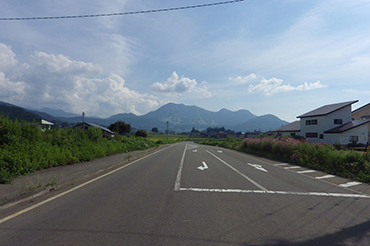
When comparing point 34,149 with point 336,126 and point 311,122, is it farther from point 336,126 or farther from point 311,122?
point 311,122

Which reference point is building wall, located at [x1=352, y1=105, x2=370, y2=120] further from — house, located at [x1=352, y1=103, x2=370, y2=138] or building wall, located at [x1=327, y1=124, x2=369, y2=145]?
building wall, located at [x1=327, y1=124, x2=369, y2=145]

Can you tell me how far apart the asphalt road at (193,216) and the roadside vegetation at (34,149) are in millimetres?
2878

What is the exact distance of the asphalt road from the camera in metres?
3.85

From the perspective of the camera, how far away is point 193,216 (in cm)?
486

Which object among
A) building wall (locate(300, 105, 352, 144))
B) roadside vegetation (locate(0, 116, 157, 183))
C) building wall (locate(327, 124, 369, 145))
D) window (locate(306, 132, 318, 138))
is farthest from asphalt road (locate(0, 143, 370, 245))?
window (locate(306, 132, 318, 138))

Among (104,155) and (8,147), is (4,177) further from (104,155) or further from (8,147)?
(104,155)

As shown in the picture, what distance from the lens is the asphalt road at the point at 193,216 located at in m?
3.85

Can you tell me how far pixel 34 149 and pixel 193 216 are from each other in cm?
864

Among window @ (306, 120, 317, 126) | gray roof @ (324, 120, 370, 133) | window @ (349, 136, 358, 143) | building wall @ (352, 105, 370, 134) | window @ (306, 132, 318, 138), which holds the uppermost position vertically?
building wall @ (352, 105, 370, 134)

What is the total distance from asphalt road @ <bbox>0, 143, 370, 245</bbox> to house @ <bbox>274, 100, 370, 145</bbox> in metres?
35.3

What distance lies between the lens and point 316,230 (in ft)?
13.9

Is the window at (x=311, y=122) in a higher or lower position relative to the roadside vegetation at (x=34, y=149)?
higher

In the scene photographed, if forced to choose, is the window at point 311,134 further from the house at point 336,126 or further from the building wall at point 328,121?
the building wall at point 328,121

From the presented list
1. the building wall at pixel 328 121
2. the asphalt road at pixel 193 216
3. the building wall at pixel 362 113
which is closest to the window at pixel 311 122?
the building wall at pixel 328 121
